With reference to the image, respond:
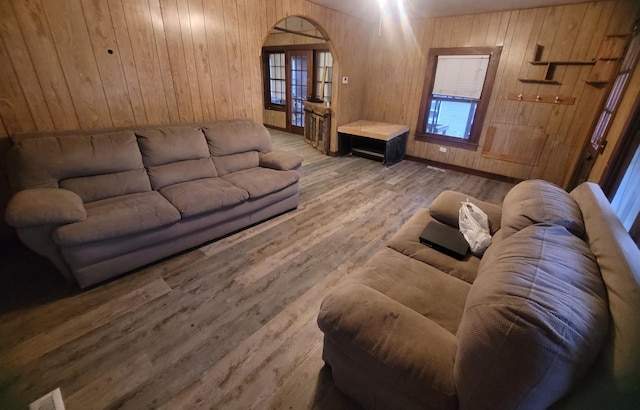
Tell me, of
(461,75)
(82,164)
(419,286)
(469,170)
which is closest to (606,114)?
(469,170)

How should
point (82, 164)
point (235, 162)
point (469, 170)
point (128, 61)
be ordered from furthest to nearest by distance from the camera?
1. point (469, 170)
2. point (235, 162)
3. point (128, 61)
4. point (82, 164)

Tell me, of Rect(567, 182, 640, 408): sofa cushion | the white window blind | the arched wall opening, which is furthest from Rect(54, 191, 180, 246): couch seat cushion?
the white window blind

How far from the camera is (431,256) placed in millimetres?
1652

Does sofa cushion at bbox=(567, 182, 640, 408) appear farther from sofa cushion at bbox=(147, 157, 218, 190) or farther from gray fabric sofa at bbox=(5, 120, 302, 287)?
sofa cushion at bbox=(147, 157, 218, 190)

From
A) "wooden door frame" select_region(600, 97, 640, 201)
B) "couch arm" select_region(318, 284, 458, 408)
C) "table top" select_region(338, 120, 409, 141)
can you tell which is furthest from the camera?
"table top" select_region(338, 120, 409, 141)

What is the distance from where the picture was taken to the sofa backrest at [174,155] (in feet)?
8.04

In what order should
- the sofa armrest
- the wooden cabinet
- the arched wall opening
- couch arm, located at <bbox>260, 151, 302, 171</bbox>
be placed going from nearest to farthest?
1. the sofa armrest
2. couch arm, located at <bbox>260, 151, 302, 171</bbox>
3. the wooden cabinet
4. the arched wall opening

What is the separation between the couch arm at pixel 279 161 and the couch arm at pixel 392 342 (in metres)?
1.99

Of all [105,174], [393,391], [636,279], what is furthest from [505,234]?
[105,174]

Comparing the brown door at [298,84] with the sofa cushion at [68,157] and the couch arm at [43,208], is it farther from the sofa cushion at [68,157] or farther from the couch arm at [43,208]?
the couch arm at [43,208]

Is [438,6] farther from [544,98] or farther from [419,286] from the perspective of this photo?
[419,286]

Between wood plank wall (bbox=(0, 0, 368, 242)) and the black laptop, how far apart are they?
8.76 ft

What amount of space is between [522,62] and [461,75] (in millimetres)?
790

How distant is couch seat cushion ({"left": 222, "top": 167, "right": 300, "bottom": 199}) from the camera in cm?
261
